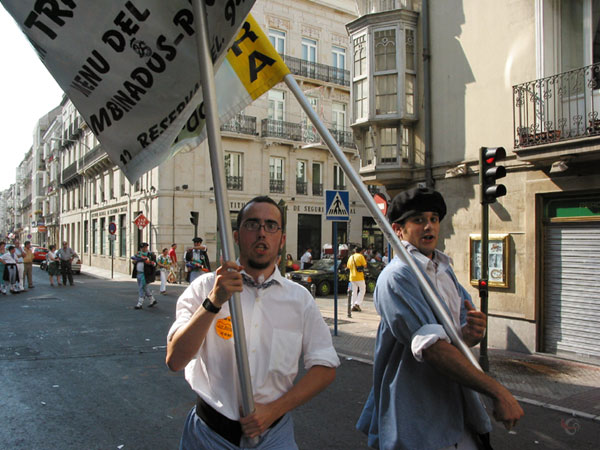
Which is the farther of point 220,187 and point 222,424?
point 222,424

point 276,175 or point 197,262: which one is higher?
point 276,175

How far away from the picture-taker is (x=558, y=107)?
8773 mm

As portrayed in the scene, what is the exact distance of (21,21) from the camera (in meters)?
1.83

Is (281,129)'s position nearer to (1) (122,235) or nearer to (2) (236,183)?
(2) (236,183)

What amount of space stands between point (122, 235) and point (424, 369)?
3316 cm

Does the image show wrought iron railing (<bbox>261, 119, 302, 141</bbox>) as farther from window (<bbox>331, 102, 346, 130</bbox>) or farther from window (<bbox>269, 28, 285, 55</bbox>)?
window (<bbox>269, 28, 285, 55</bbox>)

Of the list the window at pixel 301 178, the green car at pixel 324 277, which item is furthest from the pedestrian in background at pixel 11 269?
the window at pixel 301 178

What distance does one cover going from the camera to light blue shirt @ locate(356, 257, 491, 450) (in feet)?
7.10

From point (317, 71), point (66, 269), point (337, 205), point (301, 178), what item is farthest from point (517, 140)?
point (317, 71)

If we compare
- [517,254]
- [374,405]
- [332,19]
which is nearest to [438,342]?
[374,405]

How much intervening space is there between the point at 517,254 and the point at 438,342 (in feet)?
26.8

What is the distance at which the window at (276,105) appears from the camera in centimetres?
3032

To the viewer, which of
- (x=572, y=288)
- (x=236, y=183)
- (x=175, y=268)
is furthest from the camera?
(x=236, y=183)

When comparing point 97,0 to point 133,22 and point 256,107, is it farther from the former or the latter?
point 256,107
